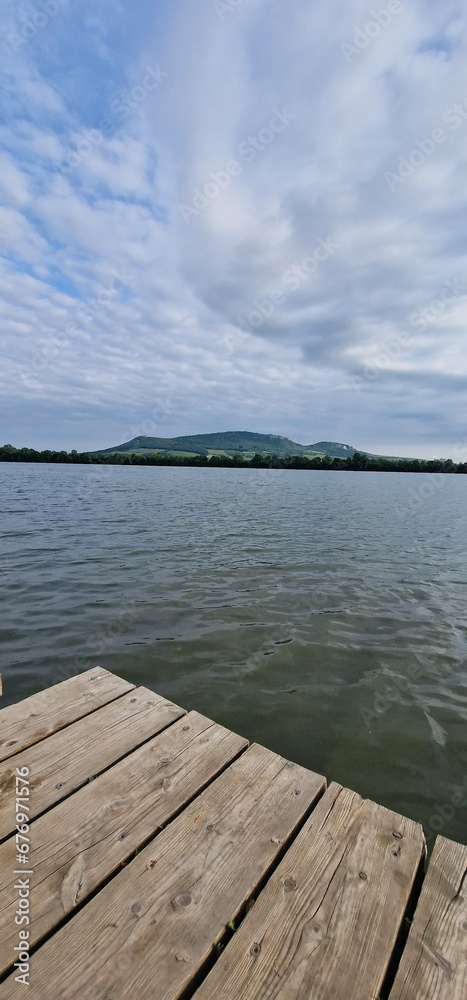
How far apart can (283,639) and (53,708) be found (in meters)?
5.14

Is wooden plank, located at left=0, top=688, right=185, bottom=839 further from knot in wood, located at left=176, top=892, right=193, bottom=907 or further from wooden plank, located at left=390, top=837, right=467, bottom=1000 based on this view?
wooden plank, located at left=390, top=837, right=467, bottom=1000

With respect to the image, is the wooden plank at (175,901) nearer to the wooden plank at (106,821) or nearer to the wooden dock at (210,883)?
the wooden dock at (210,883)

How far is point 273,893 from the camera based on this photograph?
2.55m

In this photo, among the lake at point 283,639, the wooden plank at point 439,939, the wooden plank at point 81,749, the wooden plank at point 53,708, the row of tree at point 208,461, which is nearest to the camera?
the wooden plank at point 439,939

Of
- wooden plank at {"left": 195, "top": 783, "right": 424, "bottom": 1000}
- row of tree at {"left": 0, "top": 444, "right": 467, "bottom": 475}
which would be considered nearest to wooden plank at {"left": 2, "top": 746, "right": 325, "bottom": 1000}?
wooden plank at {"left": 195, "top": 783, "right": 424, "bottom": 1000}

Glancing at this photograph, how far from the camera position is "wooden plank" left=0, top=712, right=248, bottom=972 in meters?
2.45

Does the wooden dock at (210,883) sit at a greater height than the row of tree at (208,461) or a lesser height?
lesser

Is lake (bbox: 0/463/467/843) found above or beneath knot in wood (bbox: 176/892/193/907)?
beneath

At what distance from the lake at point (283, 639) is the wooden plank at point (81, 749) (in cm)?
178

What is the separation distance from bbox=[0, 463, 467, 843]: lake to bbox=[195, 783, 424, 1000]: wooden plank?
1887mm

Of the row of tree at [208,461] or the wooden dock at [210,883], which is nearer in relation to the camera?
the wooden dock at [210,883]

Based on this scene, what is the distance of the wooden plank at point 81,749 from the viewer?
3.26 m

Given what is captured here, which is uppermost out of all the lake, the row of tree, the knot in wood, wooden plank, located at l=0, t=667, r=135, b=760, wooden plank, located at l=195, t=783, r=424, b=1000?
the row of tree

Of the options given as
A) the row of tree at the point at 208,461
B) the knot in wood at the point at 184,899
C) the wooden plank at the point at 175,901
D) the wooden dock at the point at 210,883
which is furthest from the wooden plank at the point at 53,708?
the row of tree at the point at 208,461
